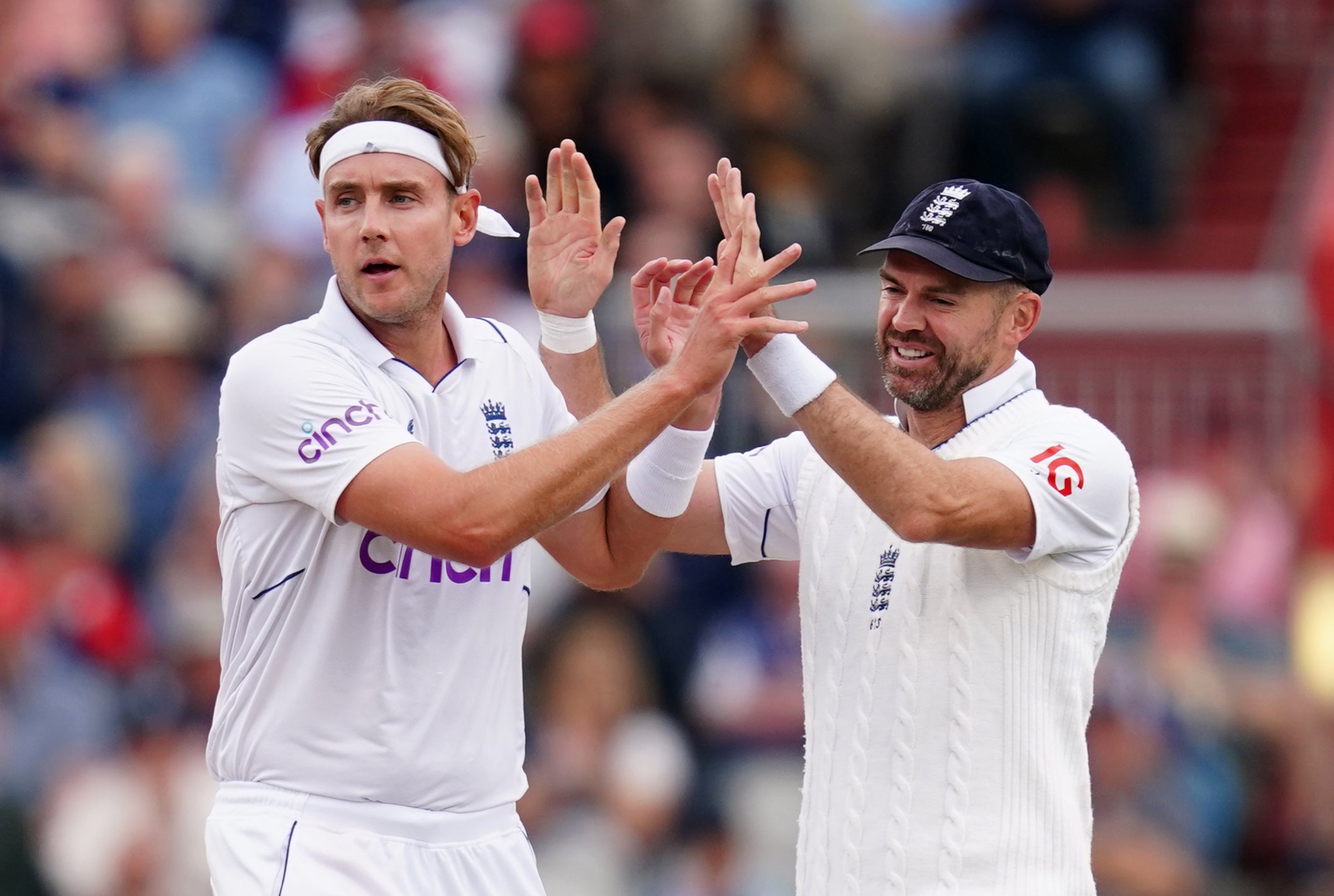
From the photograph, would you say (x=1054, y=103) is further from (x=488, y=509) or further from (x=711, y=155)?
(x=488, y=509)

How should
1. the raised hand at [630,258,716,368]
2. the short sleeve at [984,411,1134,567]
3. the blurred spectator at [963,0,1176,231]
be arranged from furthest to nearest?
the blurred spectator at [963,0,1176,231]
the raised hand at [630,258,716,368]
the short sleeve at [984,411,1134,567]

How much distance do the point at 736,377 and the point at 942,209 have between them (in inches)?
193

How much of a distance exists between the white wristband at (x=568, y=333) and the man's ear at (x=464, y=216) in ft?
1.29

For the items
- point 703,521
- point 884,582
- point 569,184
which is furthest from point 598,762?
point 884,582

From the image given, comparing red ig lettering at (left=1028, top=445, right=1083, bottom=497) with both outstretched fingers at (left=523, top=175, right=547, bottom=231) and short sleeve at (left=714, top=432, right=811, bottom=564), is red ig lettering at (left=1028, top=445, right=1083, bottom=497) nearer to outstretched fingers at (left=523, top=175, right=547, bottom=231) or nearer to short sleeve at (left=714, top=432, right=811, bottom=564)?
short sleeve at (left=714, top=432, right=811, bottom=564)

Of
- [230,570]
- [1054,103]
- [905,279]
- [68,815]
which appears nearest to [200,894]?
[68,815]

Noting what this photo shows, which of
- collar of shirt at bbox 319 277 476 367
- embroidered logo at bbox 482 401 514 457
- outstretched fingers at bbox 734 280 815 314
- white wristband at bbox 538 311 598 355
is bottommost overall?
embroidered logo at bbox 482 401 514 457

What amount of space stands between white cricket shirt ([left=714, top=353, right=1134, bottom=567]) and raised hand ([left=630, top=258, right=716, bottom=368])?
42cm

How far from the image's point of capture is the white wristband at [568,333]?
578cm

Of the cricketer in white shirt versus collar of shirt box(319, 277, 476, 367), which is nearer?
the cricketer in white shirt

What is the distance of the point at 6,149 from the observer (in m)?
11.7

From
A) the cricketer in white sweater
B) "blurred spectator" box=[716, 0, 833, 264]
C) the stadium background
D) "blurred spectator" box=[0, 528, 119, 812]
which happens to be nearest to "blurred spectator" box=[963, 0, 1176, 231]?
the stadium background

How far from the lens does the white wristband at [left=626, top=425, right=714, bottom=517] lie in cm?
555

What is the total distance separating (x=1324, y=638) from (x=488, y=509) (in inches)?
272
